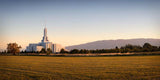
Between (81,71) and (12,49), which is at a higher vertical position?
(12,49)

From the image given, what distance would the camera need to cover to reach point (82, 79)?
1142 centimetres

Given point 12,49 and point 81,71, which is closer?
point 81,71

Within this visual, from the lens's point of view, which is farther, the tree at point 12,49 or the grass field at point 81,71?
the tree at point 12,49

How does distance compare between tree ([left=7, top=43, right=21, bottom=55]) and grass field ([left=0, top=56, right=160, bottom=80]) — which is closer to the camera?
grass field ([left=0, top=56, right=160, bottom=80])

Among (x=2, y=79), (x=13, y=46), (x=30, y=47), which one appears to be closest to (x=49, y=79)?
(x=2, y=79)

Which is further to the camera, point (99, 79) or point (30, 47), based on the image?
point (30, 47)

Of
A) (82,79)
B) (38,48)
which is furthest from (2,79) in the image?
(38,48)

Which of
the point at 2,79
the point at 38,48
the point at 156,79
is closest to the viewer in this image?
the point at 156,79

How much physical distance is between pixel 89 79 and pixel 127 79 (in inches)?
115

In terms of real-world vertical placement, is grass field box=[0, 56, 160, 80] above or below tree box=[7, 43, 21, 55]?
below

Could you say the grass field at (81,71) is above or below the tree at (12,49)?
below

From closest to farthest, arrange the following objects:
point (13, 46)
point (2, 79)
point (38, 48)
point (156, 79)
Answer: point (156, 79) < point (2, 79) < point (13, 46) < point (38, 48)

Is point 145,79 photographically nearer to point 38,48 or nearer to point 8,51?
point 8,51

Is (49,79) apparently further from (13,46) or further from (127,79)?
(13,46)
